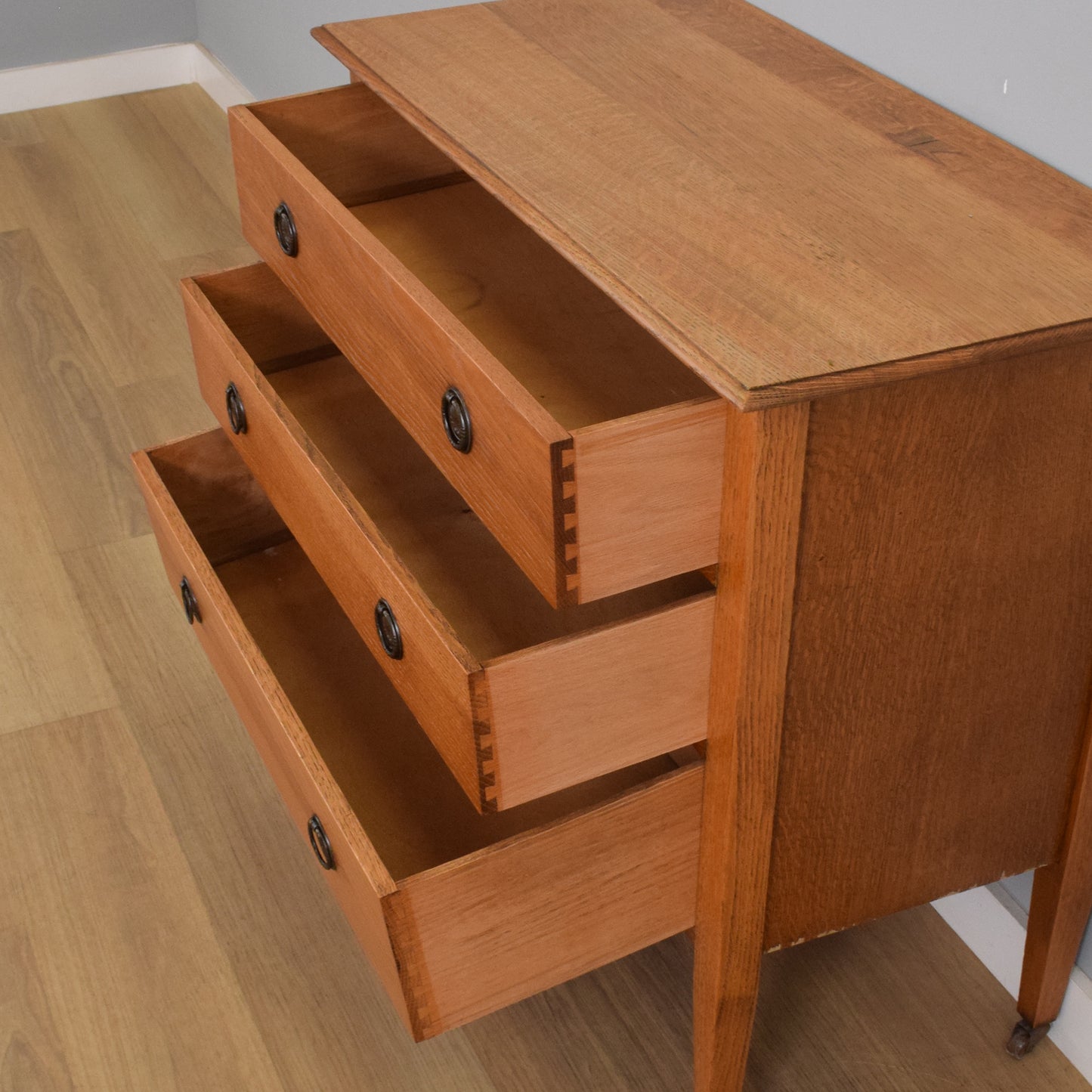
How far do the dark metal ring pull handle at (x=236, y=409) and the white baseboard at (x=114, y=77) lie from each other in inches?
75.2

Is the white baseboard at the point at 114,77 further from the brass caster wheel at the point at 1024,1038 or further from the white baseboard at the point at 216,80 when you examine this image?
the brass caster wheel at the point at 1024,1038

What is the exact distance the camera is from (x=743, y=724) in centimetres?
82

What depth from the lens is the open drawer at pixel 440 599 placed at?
31.6 inches

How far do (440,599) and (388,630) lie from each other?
14 cm

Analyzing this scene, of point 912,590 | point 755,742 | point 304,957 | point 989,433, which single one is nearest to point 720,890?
point 755,742

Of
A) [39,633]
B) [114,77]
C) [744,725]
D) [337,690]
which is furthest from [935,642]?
[114,77]

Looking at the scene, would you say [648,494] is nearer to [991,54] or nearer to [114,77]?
[991,54]

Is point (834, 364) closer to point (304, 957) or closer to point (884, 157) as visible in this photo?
point (884, 157)

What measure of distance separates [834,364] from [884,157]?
0.31 m

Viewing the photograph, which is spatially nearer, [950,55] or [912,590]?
[912,590]

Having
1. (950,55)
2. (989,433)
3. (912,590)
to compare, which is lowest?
(912,590)

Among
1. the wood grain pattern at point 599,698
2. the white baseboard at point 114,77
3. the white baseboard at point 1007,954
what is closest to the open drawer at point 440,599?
the wood grain pattern at point 599,698

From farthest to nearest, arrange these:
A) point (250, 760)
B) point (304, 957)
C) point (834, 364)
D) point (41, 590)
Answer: point (41, 590)
point (250, 760)
point (304, 957)
point (834, 364)

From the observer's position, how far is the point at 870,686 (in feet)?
2.79
